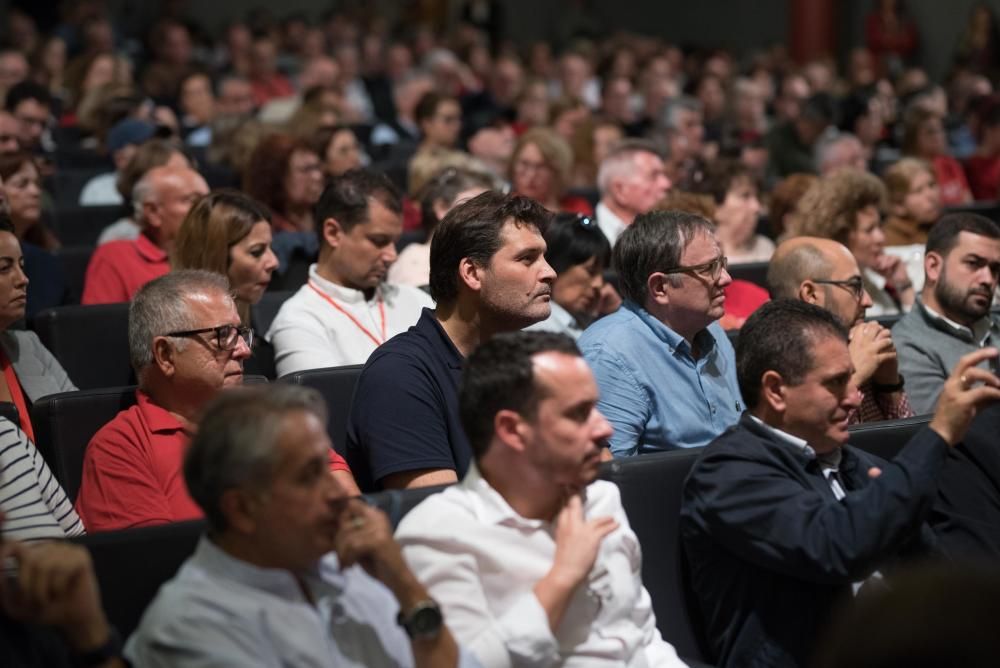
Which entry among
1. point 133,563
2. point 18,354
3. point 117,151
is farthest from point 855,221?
point 117,151

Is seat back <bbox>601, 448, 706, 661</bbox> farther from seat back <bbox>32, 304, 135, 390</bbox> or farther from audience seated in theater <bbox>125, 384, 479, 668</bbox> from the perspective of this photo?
seat back <bbox>32, 304, 135, 390</bbox>

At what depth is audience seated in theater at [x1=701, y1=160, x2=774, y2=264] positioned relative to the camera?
497 centimetres

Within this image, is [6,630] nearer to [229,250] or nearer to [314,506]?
[314,506]

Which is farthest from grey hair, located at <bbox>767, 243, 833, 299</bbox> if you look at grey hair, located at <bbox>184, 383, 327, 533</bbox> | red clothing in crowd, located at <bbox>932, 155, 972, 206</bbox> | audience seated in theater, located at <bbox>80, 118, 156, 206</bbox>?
red clothing in crowd, located at <bbox>932, 155, 972, 206</bbox>

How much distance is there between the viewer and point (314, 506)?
6.04 feet

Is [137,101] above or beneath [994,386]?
beneath

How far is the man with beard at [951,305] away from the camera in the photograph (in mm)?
3590

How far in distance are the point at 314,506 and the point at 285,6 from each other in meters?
13.3

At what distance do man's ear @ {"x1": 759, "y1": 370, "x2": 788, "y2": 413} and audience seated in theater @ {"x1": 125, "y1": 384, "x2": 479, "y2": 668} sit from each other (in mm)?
807

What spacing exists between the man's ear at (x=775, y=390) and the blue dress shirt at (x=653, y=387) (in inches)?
20.1

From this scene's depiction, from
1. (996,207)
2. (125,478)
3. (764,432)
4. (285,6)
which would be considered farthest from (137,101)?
(285,6)

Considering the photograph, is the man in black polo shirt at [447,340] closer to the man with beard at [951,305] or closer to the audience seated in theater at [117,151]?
the man with beard at [951,305]

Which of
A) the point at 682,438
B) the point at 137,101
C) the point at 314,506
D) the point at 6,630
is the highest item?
the point at 314,506

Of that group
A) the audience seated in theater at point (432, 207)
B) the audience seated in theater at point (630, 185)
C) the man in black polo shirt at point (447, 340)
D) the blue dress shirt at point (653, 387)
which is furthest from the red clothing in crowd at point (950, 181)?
the man in black polo shirt at point (447, 340)
